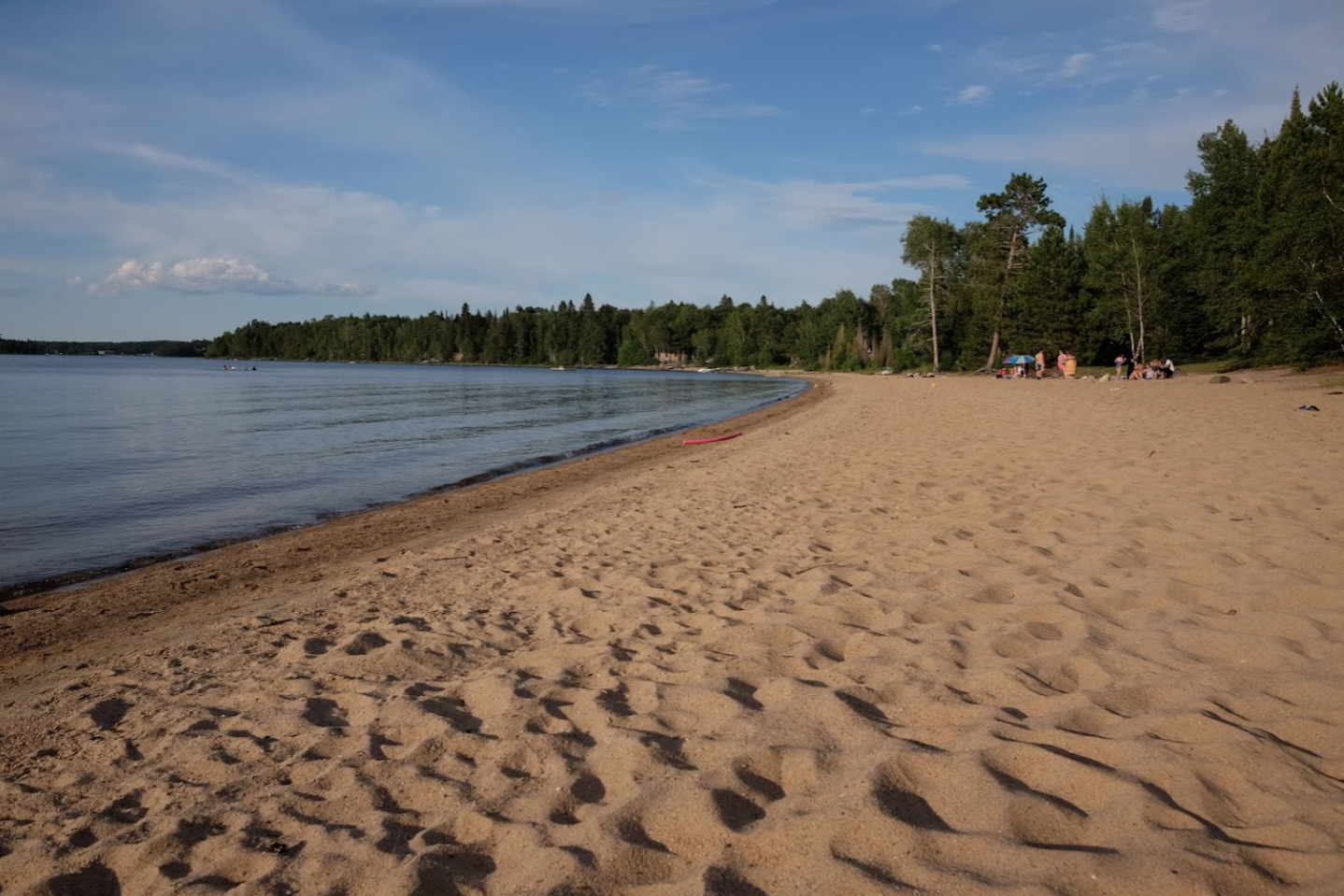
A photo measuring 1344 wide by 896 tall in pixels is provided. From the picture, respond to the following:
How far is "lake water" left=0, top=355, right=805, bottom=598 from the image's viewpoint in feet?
34.0

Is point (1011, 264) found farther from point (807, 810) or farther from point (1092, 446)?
point (807, 810)

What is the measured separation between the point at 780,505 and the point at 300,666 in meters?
5.77

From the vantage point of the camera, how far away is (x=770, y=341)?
131500 millimetres

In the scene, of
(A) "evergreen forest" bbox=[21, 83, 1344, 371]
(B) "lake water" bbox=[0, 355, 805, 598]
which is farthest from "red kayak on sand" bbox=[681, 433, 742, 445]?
(A) "evergreen forest" bbox=[21, 83, 1344, 371]

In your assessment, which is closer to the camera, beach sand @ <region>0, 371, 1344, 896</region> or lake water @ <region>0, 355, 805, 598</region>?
beach sand @ <region>0, 371, 1344, 896</region>

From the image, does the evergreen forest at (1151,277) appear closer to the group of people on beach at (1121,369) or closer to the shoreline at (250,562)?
the group of people on beach at (1121,369)

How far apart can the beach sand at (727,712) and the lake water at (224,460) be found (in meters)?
2.55

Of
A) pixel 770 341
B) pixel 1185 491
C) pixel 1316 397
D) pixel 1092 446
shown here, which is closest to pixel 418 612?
pixel 1185 491

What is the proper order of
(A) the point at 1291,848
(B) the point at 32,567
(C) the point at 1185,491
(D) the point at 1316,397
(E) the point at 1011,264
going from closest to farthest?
(A) the point at 1291,848 → (C) the point at 1185,491 → (B) the point at 32,567 → (D) the point at 1316,397 → (E) the point at 1011,264

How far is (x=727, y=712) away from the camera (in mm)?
3658

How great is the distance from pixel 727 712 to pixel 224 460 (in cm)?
1747

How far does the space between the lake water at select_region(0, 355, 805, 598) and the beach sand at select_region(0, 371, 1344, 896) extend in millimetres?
2548

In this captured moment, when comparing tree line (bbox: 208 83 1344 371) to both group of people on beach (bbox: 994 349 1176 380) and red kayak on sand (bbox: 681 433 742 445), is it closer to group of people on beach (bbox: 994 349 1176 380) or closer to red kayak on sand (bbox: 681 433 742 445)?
group of people on beach (bbox: 994 349 1176 380)

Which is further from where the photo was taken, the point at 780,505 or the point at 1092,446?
the point at 1092,446
